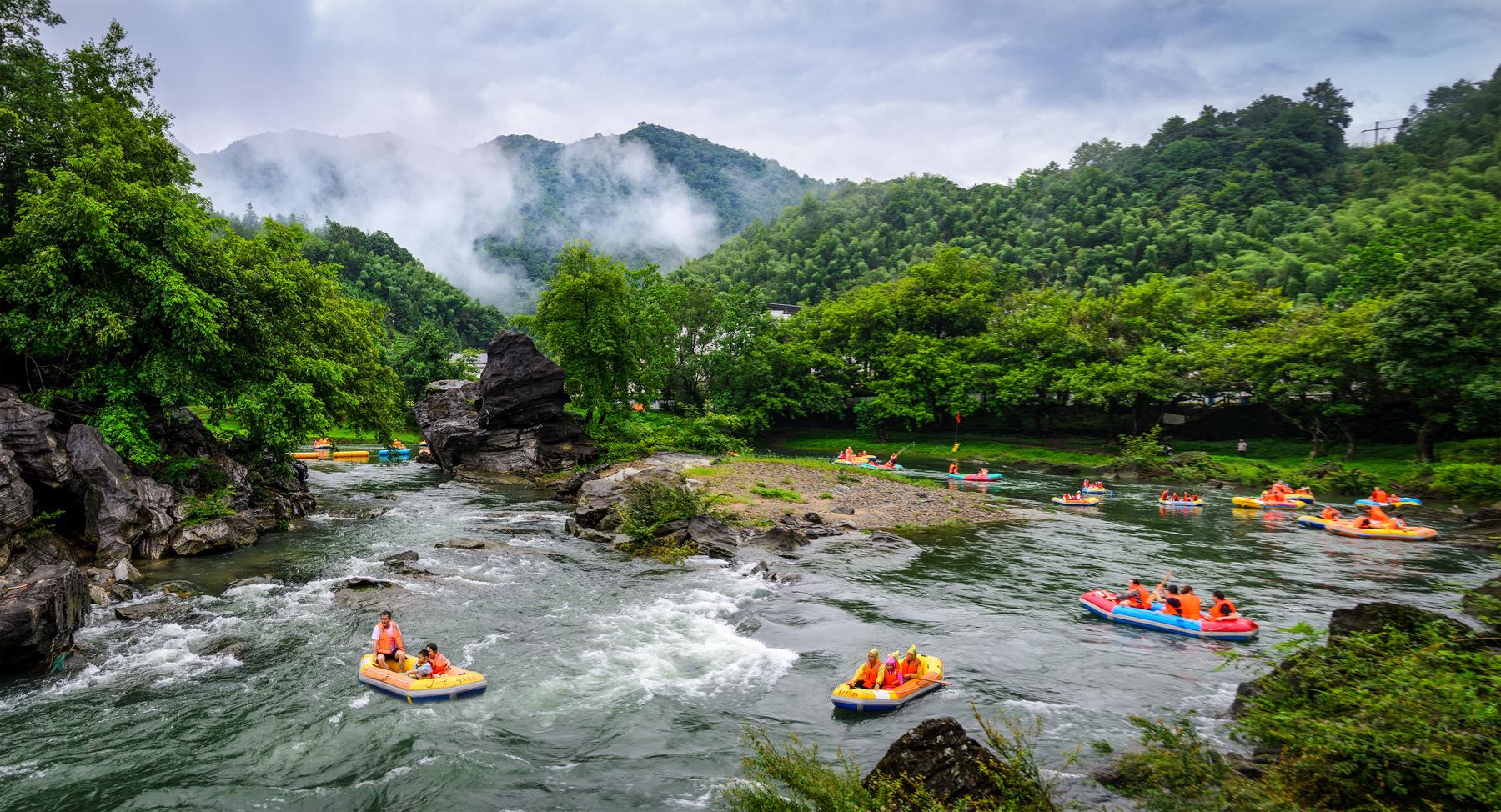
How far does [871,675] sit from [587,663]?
6.36 metres

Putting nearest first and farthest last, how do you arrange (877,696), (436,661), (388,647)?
(877,696) < (436,661) < (388,647)

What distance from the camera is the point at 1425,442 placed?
45.0 meters

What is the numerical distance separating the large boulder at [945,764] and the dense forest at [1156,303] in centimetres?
4280

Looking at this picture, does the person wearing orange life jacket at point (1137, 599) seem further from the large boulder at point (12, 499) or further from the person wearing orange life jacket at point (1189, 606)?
the large boulder at point (12, 499)

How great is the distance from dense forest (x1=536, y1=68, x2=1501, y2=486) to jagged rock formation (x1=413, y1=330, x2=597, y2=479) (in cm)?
314

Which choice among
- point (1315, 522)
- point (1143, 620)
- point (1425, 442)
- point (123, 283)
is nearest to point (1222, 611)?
point (1143, 620)

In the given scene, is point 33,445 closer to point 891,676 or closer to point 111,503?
point 111,503

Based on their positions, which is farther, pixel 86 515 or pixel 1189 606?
pixel 86 515

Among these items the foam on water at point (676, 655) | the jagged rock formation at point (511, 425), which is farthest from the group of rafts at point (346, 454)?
the foam on water at point (676, 655)

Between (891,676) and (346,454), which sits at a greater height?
(891,676)

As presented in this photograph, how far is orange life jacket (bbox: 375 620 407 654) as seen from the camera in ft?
49.8

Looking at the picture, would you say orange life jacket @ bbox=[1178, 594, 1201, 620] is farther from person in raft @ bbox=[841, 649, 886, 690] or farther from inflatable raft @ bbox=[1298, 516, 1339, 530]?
inflatable raft @ bbox=[1298, 516, 1339, 530]

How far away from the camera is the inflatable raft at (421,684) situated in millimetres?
14297

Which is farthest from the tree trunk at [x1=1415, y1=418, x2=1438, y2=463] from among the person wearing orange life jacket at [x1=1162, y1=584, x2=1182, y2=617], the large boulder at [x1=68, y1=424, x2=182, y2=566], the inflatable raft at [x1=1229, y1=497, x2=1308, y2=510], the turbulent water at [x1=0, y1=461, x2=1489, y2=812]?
the large boulder at [x1=68, y1=424, x2=182, y2=566]
